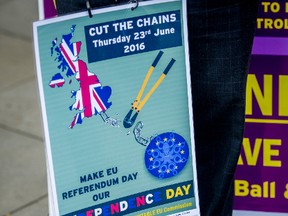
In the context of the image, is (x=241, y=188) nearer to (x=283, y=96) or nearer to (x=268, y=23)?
(x=283, y=96)

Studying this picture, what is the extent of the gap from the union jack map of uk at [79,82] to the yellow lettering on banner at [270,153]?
821 mm

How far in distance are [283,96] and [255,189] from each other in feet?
1.36

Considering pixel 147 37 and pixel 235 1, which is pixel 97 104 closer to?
pixel 147 37

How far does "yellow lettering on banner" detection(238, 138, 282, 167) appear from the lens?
3.00 m

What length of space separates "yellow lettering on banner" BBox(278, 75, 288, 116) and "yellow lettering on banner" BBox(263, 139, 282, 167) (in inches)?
4.8

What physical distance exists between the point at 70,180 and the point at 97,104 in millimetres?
277

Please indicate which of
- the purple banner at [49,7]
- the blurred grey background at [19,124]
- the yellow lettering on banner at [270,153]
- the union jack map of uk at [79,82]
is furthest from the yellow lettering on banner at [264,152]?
the blurred grey background at [19,124]

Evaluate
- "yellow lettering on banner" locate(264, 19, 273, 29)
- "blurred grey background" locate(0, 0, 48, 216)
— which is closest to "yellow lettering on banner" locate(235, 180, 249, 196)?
"yellow lettering on banner" locate(264, 19, 273, 29)

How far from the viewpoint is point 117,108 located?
247 centimetres

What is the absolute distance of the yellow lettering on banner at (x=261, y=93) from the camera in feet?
9.59

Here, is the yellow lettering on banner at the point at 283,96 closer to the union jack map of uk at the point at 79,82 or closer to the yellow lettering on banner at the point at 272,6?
the yellow lettering on banner at the point at 272,6

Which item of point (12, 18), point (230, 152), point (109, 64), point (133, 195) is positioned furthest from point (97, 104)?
point (12, 18)

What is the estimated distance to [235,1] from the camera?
2523 mm

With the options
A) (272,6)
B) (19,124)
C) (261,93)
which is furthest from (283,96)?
(19,124)
